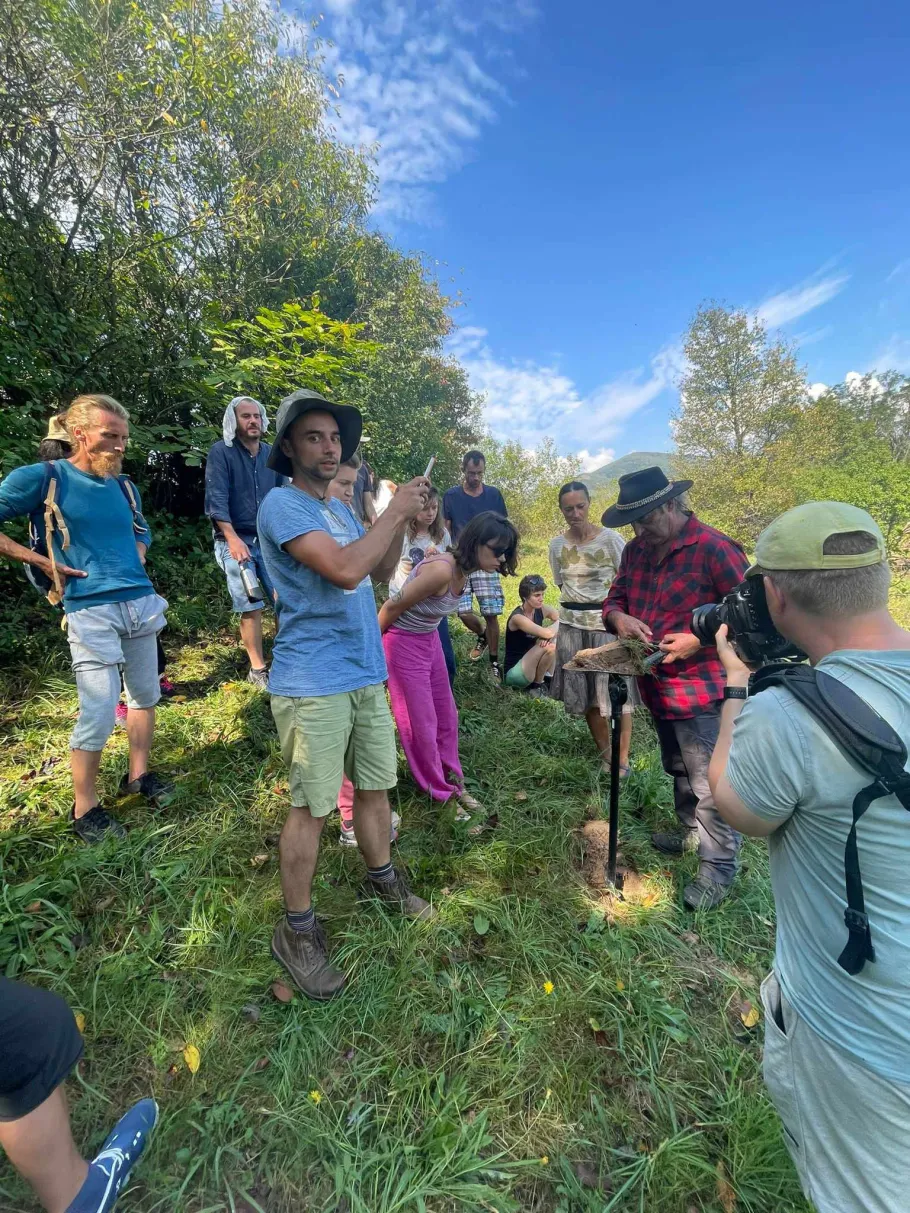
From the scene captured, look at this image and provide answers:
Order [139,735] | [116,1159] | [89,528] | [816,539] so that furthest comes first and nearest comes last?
[139,735], [89,528], [116,1159], [816,539]

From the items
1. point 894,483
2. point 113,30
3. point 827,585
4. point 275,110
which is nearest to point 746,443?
point 894,483

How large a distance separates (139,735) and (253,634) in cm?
142

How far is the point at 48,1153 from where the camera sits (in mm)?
1205

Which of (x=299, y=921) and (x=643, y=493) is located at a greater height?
(x=643, y=493)

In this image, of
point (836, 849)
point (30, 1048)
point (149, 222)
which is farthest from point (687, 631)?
point (149, 222)

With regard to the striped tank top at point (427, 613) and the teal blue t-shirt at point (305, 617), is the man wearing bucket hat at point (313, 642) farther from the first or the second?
the striped tank top at point (427, 613)

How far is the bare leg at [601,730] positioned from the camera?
367 centimetres

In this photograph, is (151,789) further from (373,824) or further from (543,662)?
(543,662)

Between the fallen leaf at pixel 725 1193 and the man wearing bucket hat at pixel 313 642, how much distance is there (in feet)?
4.47

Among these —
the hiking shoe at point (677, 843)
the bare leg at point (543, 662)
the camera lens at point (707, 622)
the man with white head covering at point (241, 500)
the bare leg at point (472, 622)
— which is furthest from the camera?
the bare leg at point (472, 622)

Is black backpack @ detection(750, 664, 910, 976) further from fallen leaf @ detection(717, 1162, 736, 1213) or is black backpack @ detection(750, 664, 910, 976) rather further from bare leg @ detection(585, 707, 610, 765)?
bare leg @ detection(585, 707, 610, 765)

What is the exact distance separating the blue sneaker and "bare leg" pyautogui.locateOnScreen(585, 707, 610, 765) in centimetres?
300

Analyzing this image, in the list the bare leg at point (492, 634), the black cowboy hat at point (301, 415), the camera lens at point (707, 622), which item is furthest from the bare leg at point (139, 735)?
the bare leg at point (492, 634)

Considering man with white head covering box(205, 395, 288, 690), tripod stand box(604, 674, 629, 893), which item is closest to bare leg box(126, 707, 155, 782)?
man with white head covering box(205, 395, 288, 690)
